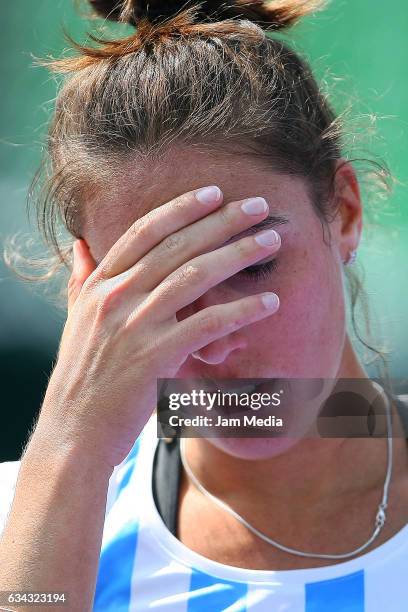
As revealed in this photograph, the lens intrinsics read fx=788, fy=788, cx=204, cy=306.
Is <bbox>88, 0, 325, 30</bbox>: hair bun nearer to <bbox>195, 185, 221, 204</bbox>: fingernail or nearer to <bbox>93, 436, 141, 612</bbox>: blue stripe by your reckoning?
<bbox>195, 185, 221, 204</bbox>: fingernail

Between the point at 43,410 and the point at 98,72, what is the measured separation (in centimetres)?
62

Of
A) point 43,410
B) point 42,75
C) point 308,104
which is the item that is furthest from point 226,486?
point 42,75

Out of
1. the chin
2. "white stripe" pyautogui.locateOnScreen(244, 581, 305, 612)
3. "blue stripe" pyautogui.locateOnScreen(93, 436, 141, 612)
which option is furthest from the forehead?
"white stripe" pyautogui.locateOnScreen(244, 581, 305, 612)

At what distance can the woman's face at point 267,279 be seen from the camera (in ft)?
4.12

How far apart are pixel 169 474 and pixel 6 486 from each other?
30 centimetres

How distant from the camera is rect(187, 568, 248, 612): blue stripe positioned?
1.26 meters


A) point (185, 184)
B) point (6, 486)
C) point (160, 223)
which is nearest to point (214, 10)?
point (185, 184)

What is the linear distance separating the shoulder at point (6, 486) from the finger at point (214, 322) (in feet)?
1.61

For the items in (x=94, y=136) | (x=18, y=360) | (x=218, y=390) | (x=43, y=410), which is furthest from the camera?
(x=18, y=360)

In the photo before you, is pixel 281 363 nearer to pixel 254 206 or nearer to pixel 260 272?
pixel 260 272

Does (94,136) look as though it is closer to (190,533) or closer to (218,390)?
(218,390)

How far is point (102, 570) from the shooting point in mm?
1356
